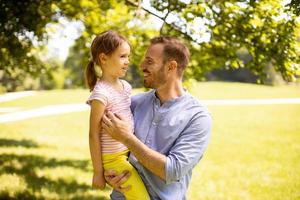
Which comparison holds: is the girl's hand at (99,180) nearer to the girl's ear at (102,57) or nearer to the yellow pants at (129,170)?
the yellow pants at (129,170)

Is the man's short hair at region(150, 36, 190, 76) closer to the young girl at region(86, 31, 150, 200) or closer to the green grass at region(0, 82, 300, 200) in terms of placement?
the young girl at region(86, 31, 150, 200)

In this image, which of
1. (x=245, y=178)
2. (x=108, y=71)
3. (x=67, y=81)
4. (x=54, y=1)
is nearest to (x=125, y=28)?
(x=54, y=1)

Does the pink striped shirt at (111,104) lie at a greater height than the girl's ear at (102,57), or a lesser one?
lesser

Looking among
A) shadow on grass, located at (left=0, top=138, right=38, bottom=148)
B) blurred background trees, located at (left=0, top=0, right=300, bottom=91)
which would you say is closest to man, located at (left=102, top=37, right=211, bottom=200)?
blurred background trees, located at (left=0, top=0, right=300, bottom=91)

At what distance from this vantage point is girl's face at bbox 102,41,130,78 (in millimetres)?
3135

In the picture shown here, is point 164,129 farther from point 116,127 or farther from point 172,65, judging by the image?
point 172,65

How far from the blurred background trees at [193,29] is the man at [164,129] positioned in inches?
53.4

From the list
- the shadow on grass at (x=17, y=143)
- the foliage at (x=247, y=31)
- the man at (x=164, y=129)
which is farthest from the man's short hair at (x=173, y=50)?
the shadow on grass at (x=17, y=143)

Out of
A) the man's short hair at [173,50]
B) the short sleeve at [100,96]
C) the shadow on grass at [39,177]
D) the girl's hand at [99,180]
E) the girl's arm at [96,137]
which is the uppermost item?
the man's short hair at [173,50]

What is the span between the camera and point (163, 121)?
117 inches

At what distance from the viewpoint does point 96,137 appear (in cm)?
302

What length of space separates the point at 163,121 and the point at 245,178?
663 cm

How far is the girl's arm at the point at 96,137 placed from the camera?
300 cm

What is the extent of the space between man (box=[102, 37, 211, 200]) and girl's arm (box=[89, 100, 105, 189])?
55 mm
